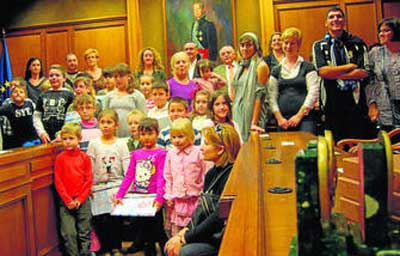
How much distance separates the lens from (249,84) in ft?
12.0

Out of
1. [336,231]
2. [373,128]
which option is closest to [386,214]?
[336,231]

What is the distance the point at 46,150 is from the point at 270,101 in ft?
5.65

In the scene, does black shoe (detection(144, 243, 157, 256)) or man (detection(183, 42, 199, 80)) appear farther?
man (detection(183, 42, 199, 80))

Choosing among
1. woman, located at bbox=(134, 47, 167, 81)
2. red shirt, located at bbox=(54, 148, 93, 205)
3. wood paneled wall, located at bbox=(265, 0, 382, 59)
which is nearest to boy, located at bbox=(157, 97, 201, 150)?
red shirt, located at bbox=(54, 148, 93, 205)

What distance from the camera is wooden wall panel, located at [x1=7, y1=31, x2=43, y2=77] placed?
764 centimetres

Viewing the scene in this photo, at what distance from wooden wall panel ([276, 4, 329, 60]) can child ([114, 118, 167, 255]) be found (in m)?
4.09

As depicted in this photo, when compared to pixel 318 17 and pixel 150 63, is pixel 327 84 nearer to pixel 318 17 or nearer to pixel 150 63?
pixel 150 63

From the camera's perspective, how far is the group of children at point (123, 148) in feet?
9.76

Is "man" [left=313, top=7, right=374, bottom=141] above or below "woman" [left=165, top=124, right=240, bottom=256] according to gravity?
above

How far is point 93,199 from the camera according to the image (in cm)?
354

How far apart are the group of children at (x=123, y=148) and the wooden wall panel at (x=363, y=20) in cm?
394

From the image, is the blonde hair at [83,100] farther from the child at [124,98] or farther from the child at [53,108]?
the child at [53,108]

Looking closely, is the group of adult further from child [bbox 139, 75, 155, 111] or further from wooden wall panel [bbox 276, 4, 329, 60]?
wooden wall panel [bbox 276, 4, 329, 60]

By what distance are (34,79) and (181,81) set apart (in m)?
1.99
